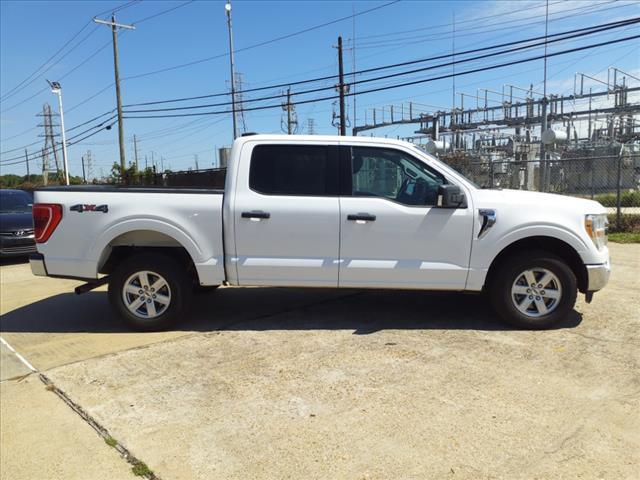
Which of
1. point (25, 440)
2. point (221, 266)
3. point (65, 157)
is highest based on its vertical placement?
point (65, 157)

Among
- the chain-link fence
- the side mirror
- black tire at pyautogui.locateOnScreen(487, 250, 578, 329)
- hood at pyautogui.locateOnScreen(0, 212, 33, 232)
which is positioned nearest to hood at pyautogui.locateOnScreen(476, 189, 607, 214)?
the side mirror

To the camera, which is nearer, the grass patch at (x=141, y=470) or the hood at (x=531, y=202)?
the grass patch at (x=141, y=470)

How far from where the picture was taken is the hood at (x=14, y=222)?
33.6ft

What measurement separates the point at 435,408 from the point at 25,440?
2.73m

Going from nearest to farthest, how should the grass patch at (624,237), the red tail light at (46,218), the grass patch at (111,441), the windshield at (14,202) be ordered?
the grass patch at (111,441) < the red tail light at (46,218) < the grass patch at (624,237) < the windshield at (14,202)

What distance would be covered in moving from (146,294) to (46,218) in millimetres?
1274

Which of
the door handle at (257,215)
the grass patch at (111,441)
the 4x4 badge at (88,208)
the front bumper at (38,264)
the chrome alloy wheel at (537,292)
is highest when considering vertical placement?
the 4x4 badge at (88,208)

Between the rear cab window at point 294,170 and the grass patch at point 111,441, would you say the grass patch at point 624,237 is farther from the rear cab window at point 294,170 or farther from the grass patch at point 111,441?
the grass patch at point 111,441

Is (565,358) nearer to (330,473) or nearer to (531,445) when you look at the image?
(531,445)

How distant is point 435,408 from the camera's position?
137 inches

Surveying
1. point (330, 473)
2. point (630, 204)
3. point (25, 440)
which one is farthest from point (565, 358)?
point (630, 204)

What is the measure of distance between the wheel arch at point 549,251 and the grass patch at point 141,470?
3.64 metres

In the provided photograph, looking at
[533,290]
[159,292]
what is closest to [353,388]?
[533,290]

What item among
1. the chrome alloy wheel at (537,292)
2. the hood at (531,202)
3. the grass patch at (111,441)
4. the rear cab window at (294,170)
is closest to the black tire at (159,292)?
the rear cab window at (294,170)
